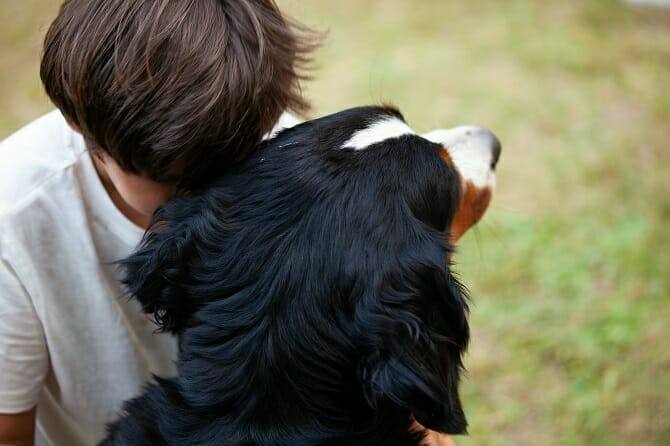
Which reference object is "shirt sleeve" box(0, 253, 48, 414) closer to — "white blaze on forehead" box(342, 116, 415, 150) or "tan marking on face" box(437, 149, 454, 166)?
"white blaze on forehead" box(342, 116, 415, 150)

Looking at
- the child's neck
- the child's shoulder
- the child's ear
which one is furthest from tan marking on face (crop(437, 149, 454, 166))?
the child's shoulder

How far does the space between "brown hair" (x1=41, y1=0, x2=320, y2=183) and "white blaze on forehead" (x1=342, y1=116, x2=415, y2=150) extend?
19 centimetres

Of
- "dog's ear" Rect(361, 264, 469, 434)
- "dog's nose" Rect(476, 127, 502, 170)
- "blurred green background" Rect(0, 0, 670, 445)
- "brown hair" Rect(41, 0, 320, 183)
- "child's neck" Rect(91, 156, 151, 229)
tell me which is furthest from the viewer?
"blurred green background" Rect(0, 0, 670, 445)

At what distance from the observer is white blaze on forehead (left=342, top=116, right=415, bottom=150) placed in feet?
4.69

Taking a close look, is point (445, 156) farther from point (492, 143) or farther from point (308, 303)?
point (308, 303)

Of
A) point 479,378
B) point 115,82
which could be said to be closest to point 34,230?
point 115,82

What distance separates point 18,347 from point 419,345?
893mm

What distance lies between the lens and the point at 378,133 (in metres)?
1.47

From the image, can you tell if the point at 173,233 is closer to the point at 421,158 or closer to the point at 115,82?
the point at 115,82

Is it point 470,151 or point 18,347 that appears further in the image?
point 470,151

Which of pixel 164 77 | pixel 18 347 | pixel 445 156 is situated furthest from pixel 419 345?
pixel 18 347

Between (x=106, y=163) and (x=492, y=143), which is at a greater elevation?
(x=492, y=143)

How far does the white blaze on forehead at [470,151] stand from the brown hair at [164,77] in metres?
0.50

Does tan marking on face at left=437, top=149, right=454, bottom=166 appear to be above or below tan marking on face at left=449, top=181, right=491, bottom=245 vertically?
above
